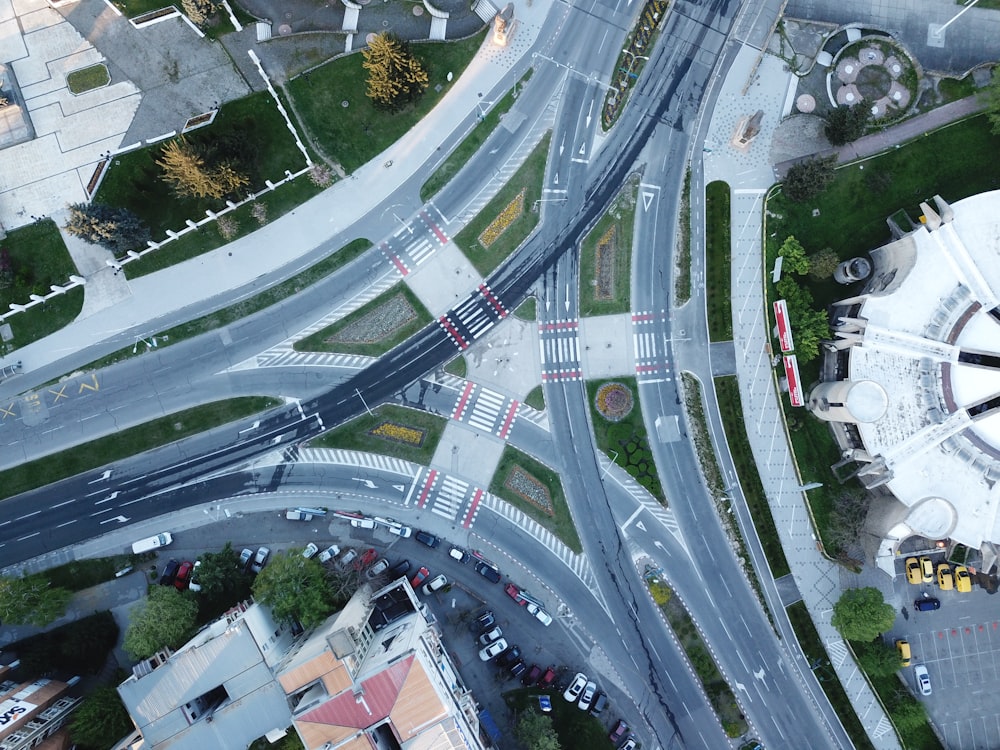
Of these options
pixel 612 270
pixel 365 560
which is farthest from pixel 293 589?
pixel 612 270

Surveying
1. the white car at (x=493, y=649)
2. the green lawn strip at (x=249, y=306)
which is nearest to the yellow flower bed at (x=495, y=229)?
the green lawn strip at (x=249, y=306)

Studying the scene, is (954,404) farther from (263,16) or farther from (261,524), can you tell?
(263,16)

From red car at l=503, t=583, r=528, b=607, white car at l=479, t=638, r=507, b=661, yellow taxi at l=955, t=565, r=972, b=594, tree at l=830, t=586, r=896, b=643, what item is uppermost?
red car at l=503, t=583, r=528, b=607

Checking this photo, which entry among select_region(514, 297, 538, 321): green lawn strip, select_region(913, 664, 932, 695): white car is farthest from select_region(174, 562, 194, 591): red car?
select_region(913, 664, 932, 695): white car

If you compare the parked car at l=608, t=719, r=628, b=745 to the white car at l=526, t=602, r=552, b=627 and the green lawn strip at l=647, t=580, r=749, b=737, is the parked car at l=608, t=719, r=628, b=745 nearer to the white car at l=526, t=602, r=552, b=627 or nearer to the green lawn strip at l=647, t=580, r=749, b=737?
the green lawn strip at l=647, t=580, r=749, b=737

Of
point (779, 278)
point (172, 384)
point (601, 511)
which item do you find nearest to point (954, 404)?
A: point (779, 278)

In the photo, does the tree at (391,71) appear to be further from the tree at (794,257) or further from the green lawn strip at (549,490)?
the tree at (794,257)
